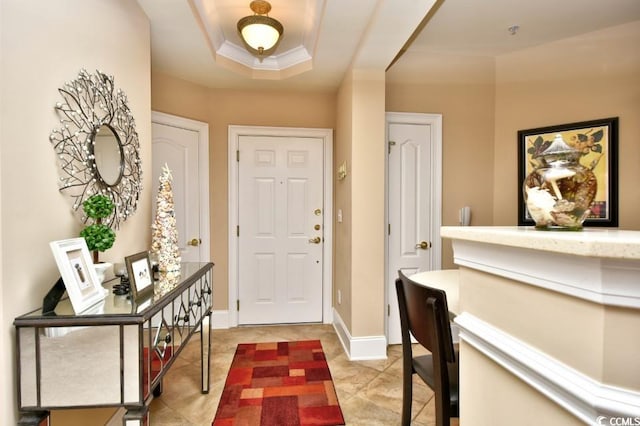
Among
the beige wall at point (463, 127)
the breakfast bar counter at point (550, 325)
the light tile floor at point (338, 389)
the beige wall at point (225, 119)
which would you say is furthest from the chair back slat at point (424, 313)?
the beige wall at point (225, 119)

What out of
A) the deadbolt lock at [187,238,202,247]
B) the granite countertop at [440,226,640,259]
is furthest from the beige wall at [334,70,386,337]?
the granite countertop at [440,226,640,259]

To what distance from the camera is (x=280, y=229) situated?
130 inches

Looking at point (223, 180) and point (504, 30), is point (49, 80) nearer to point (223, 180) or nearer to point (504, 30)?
point (223, 180)

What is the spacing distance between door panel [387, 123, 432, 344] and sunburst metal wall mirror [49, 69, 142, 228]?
2.06m

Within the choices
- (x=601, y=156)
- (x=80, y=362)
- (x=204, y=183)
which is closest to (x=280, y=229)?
(x=204, y=183)

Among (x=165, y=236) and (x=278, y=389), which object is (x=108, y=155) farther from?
(x=278, y=389)

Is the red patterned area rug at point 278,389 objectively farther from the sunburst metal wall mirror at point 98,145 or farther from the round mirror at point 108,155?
the round mirror at point 108,155

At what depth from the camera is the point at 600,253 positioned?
1.54ft

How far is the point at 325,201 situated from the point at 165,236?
1905mm

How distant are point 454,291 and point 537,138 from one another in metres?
2.09

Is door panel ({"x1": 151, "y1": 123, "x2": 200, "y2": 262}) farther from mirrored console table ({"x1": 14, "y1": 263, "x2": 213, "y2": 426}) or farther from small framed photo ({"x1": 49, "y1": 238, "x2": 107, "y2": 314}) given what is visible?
mirrored console table ({"x1": 14, "y1": 263, "x2": 213, "y2": 426})

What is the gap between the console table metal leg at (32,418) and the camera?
1051 mm

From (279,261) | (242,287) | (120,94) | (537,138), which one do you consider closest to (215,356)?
(242,287)

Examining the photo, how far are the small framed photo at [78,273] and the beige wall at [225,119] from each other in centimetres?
198
